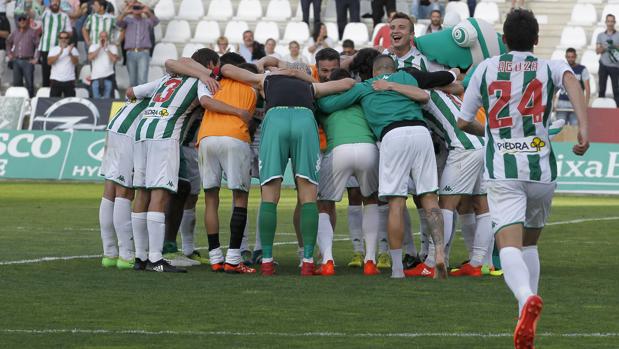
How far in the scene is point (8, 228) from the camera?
17.2 meters

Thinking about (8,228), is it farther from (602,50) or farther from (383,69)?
(602,50)

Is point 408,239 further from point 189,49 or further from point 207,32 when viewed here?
point 207,32

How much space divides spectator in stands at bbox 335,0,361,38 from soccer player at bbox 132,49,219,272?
19617 mm

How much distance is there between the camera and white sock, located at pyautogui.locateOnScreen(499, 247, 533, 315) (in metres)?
8.20

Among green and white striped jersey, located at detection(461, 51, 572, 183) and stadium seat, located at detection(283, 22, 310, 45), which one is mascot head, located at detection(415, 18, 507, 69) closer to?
green and white striped jersey, located at detection(461, 51, 572, 183)

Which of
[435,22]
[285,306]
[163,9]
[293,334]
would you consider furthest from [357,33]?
[293,334]

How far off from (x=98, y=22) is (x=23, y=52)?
6.24 ft

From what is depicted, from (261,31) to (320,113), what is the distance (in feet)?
68.9

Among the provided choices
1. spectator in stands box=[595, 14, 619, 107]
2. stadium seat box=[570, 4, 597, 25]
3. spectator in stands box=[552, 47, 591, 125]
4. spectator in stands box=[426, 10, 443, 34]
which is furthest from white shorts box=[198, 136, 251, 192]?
stadium seat box=[570, 4, 597, 25]

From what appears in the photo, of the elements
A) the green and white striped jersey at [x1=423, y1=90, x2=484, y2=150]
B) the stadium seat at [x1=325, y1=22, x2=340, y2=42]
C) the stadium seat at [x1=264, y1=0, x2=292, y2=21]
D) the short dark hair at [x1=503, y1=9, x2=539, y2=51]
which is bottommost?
the stadium seat at [x1=325, y1=22, x2=340, y2=42]

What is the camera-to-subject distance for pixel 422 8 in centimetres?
3183

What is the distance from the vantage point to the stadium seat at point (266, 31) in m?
33.2

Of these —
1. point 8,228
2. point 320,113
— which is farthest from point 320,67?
point 8,228

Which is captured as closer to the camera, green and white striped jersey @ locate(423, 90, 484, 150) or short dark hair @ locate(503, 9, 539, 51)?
short dark hair @ locate(503, 9, 539, 51)
